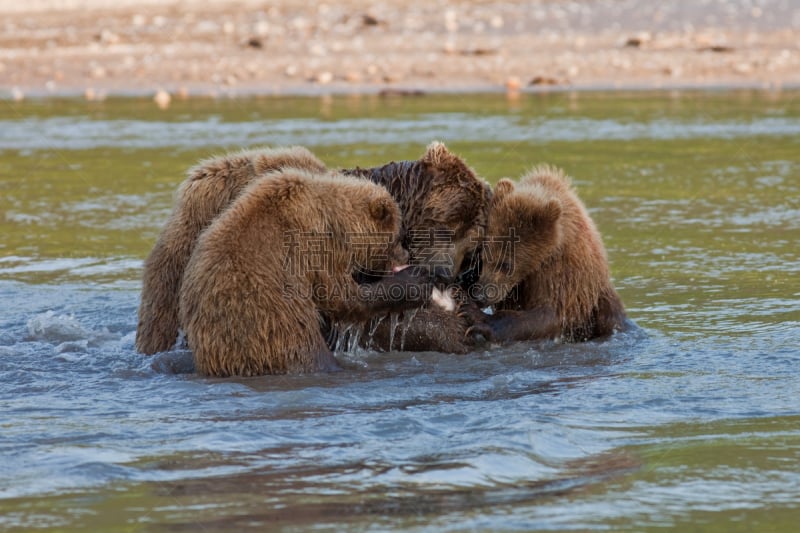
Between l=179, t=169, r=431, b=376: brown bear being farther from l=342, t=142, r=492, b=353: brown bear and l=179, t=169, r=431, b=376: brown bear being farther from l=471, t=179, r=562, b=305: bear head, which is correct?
l=471, t=179, r=562, b=305: bear head

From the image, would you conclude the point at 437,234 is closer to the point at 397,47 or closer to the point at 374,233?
the point at 374,233

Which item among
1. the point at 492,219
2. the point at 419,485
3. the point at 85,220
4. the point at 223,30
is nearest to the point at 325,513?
the point at 419,485

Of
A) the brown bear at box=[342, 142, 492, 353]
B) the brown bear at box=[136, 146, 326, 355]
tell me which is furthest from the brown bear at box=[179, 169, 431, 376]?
the brown bear at box=[136, 146, 326, 355]

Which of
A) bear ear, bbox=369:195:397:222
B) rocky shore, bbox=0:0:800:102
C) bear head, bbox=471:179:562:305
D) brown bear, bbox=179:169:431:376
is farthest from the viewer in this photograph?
rocky shore, bbox=0:0:800:102

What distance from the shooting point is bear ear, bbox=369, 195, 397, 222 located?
21.8 feet

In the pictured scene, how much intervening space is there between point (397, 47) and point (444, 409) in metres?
19.3

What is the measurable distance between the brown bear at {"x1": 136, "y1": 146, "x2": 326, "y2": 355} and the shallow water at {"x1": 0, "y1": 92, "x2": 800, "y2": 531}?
0.25m

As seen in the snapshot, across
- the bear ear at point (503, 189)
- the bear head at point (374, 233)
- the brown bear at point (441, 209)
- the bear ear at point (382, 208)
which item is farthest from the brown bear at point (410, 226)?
the bear ear at point (382, 208)

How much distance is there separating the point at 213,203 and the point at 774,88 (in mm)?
15688

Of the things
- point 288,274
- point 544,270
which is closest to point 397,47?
point 544,270

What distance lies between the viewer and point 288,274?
6.46m

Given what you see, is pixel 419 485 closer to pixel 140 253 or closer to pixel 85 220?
pixel 140 253

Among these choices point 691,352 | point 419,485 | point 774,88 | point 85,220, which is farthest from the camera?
point 774,88

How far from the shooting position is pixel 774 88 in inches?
810
